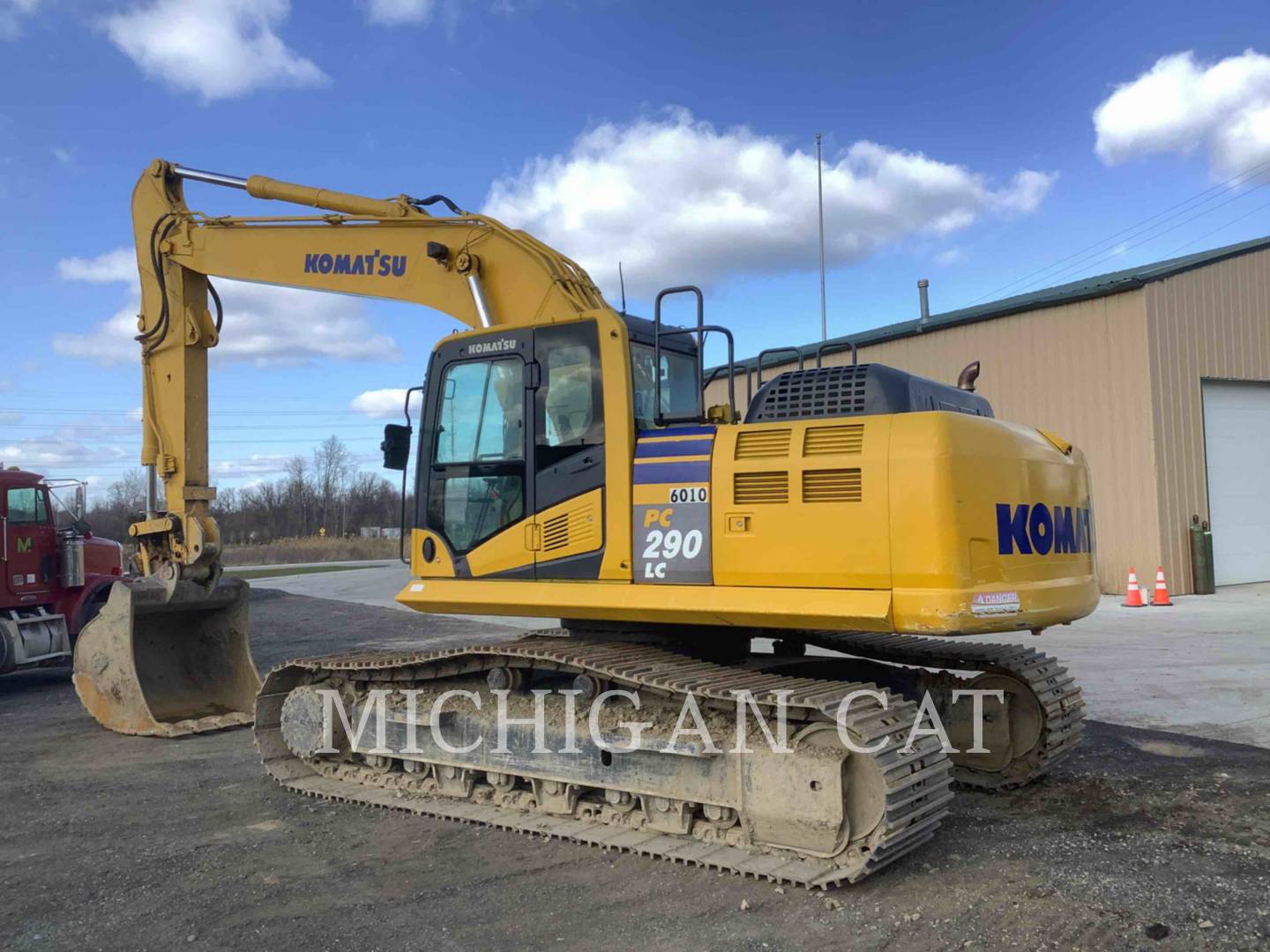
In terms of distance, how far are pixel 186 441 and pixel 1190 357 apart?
666 inches

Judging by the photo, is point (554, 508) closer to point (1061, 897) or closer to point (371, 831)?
point (371, 831)

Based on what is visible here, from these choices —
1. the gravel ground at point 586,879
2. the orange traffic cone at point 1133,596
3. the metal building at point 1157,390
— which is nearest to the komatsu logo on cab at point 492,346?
the gravel ground at point 586,879

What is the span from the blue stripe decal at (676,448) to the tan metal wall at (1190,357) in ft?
48.2

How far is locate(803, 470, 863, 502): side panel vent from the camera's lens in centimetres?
509

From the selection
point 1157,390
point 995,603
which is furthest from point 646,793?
point 1157,390

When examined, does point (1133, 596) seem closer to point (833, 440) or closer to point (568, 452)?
point (833, 440)

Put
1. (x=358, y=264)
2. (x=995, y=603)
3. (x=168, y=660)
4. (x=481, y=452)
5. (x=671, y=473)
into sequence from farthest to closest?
(x=168, y=660), (x=358, y=264), (x=481, y=452), (x=671, y=473), (x=995, y=603)

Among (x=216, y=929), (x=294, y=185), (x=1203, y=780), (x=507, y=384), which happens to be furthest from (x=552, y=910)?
(x=294, y=185)

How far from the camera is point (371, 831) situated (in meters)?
6.10

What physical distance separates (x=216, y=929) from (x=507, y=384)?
132 inches

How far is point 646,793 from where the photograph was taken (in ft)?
18.5

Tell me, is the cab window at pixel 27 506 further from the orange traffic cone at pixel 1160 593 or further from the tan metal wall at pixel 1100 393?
the orange traffic cone at pixel 1160 593

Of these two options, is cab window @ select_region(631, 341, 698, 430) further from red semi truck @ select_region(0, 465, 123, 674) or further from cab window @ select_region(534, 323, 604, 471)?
red semi truck @ select_region(0, 465, 123, 674)

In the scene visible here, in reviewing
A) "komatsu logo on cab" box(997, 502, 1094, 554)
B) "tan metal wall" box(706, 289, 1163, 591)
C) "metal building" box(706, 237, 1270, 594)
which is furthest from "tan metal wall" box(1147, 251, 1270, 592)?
"komatsu logo on cab" box(997, 502, 1094, 554)
